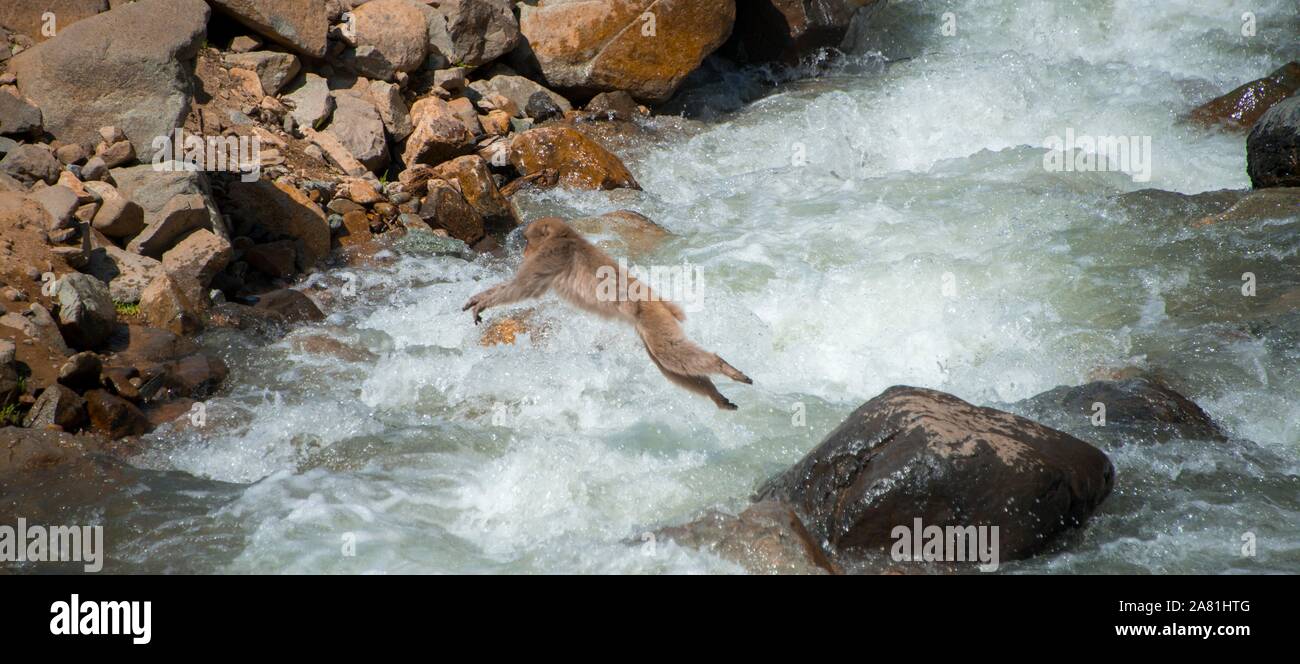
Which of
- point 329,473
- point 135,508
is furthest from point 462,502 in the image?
point 135,508

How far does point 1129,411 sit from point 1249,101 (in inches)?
288

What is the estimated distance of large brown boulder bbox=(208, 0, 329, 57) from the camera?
10.6m

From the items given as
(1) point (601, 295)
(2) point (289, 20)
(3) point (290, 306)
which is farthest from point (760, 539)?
(2) point (289, 20)

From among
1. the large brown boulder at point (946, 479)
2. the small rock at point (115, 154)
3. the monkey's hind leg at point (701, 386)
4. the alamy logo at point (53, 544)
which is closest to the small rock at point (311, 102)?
the small rock at point (115, 154)

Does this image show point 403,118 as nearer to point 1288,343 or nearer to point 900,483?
point 900,483

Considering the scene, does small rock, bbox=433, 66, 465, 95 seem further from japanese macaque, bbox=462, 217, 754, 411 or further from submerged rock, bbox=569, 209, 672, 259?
japanese macaque, bbox=462, 217, 754, 411

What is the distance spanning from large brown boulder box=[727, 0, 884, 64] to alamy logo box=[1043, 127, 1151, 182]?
140 inches

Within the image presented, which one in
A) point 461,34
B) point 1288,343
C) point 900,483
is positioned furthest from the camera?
point 461,34

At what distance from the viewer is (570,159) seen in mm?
11203

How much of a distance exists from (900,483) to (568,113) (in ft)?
27.5

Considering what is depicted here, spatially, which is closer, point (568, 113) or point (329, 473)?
point (329, 473)

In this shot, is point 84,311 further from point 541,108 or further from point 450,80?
point 541,108

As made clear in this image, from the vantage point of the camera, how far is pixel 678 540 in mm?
5543

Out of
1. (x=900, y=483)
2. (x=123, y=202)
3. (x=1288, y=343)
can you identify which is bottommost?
(x=900, y=483)
